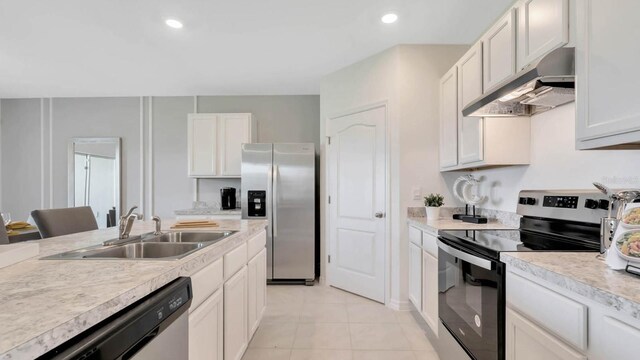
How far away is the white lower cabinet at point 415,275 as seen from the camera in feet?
7.88

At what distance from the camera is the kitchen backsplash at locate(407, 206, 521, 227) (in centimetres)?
222

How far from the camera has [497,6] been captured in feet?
7.37

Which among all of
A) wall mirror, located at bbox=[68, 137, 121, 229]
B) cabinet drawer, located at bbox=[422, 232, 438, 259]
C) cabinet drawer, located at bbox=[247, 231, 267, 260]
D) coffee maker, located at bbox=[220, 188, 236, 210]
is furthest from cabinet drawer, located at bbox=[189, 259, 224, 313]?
wall mirror, located at bbox=[68, 137, 121, 229]

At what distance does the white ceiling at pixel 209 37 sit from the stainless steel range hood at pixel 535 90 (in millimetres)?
898

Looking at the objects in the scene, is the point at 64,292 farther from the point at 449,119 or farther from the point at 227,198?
the point at 227,198

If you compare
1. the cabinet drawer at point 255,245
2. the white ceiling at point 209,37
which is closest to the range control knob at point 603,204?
the white ceiling at point 209,37

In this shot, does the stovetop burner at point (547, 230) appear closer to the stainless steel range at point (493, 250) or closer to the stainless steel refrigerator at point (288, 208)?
the stainless steel range at point (493, 250)

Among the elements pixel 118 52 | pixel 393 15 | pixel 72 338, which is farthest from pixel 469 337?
pixel 118 52

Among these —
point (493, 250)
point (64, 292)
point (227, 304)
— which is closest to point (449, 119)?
point (493, 250)

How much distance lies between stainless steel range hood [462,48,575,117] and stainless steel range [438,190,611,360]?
0.53m

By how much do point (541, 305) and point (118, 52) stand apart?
12.9ft

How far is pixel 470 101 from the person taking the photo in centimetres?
224

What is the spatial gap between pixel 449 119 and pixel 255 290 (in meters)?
2.13

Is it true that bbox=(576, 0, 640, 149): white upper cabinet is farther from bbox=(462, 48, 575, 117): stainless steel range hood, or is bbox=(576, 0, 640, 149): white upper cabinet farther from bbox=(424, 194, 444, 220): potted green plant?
bbox=(424, 194, 444, 220): potted green plant
